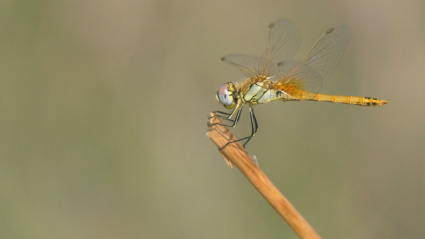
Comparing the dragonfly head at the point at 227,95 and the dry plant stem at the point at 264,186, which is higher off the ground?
the dragonfly head at the point at 227,95

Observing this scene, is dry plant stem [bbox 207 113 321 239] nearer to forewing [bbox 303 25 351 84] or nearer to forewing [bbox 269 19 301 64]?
forewing [bbox 269 19 301 64]

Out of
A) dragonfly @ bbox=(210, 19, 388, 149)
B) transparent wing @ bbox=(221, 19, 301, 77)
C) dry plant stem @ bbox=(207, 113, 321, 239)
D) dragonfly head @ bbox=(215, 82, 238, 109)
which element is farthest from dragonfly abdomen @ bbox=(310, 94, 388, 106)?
dry plant stem @ bbox=(207, 113, 321, 239)

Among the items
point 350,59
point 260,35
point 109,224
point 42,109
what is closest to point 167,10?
point 260,35

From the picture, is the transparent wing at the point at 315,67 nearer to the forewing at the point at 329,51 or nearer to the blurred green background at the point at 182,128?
the forewing at the point at 329,51

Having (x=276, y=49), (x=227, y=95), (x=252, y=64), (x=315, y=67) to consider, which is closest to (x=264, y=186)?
(x=227, y=95)

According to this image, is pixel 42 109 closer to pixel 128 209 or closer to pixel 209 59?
pixel 128 209

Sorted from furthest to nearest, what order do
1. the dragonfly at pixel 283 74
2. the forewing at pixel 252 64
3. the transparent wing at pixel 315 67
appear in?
1. the transparent wing at pixel 315 67
2. the dragonfly at pixel 283 74
3. the forewing at pixel 252 64

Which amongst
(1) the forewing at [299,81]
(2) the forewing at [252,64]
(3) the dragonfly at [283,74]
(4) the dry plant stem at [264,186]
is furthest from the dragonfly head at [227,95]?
(4) the dry plant stem at [264,186]
